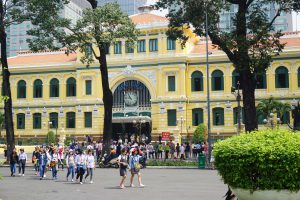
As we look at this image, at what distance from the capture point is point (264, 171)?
301 inches

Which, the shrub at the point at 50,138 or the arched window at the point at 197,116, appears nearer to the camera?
the arched window at the point at 197,116

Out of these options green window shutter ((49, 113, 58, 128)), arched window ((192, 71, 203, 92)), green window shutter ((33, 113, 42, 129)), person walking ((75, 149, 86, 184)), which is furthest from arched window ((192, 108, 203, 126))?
person walking ((75, 149, 86, 184))

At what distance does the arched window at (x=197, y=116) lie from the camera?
5323 cm

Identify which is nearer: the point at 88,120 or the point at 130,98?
the point at 130,98

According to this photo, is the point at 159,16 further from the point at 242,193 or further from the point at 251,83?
the point at 242,193

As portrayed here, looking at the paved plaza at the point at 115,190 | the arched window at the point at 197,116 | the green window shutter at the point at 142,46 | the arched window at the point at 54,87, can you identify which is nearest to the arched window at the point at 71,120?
the arched window at the point at 54,87

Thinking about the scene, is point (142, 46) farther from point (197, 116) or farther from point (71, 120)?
point (71, 120)

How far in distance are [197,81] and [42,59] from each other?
72.8 feet

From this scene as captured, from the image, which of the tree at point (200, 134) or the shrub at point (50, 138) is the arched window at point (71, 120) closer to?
the shrub at point (50, 138)

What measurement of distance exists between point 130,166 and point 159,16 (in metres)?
42.6

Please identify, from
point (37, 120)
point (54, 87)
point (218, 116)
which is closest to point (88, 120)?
point (54, 87)

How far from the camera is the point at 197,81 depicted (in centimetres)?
5394

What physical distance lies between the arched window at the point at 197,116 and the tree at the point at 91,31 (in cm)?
2438

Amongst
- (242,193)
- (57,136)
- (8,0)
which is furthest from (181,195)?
(57,136)
